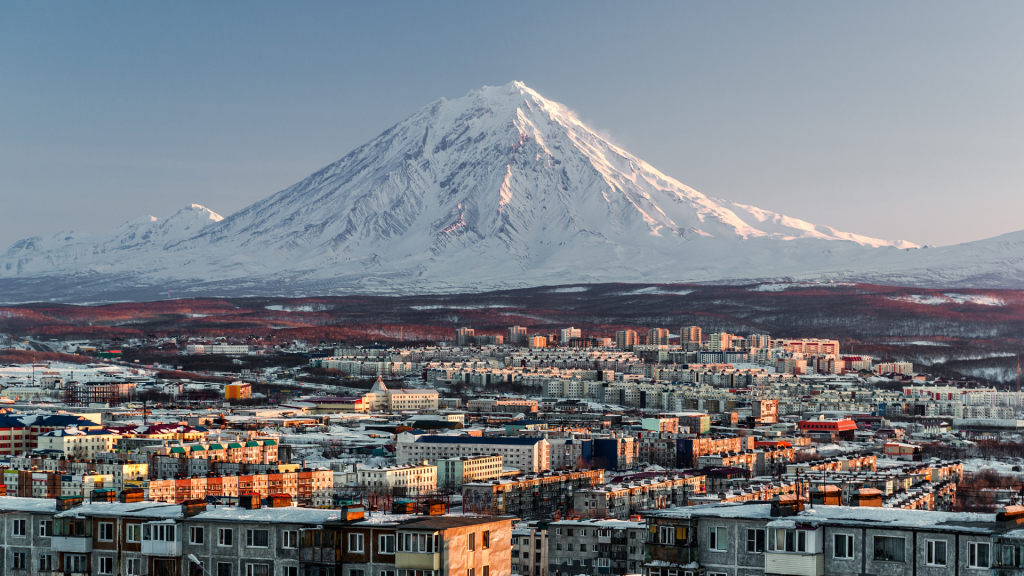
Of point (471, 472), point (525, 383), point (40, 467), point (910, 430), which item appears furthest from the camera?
point (525, 383)

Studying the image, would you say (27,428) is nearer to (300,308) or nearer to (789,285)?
(300,308)

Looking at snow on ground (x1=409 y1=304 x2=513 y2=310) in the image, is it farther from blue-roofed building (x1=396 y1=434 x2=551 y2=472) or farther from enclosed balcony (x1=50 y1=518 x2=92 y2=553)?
enclosed balcony (x1=50 y1=518 x2=92 y2=553)

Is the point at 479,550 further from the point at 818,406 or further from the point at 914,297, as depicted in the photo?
the point at 914,297

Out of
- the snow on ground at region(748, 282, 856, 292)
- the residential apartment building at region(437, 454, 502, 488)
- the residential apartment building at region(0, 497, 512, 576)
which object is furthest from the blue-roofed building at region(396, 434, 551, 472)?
the snow on ground at region(748, 282, 856, 292)

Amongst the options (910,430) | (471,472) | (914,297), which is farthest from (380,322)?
(471,472)

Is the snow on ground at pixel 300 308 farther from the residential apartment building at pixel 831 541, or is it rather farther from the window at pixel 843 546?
the window at pixel 843 546

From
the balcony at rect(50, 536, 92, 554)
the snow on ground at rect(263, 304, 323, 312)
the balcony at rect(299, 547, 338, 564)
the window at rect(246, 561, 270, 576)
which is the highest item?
the balcony at rect(299, 547, 338, 564)

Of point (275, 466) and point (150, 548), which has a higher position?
point (150, 548)
